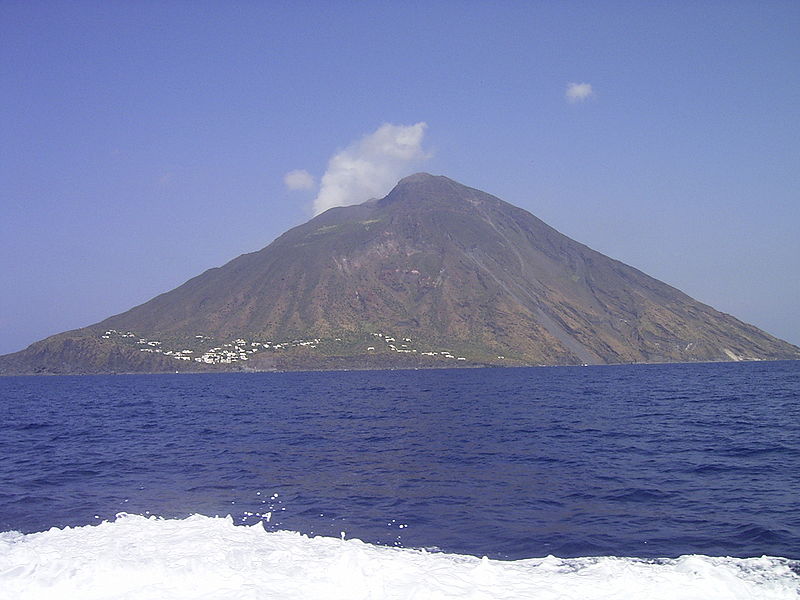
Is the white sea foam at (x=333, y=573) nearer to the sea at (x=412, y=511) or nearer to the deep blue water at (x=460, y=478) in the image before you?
the sea at (x=412, y=511)

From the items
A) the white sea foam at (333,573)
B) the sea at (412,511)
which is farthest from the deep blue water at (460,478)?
the white sea foam at (333,573)

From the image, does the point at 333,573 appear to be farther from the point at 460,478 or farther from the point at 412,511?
the point at 460,478

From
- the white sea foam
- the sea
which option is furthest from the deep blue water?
the white sea foam

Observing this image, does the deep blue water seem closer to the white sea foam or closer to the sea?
the sea

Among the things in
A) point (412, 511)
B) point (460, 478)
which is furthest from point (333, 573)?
point (460, 478)

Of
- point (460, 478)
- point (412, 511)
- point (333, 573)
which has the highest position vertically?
point (333, 573)

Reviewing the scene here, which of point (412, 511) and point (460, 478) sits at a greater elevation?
point (460, 478)
